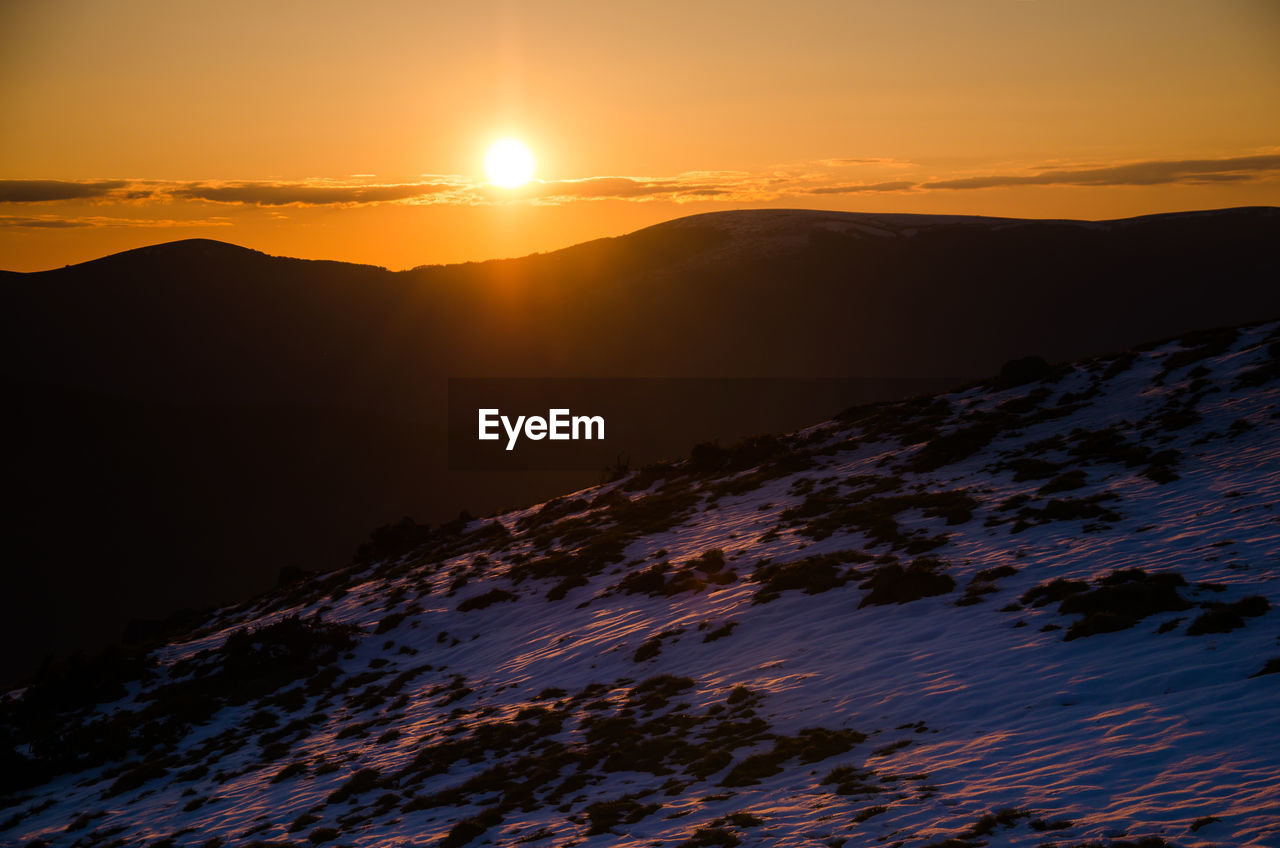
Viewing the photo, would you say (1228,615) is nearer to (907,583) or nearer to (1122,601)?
(1122,601)

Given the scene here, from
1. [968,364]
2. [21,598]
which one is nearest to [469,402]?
[21,598]

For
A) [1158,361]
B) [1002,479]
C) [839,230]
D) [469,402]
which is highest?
[839,230]

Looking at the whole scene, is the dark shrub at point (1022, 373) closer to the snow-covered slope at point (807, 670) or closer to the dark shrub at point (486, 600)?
the snow-covered slope at point (807, 670)

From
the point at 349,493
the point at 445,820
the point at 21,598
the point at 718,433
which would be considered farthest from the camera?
the point at 718,433

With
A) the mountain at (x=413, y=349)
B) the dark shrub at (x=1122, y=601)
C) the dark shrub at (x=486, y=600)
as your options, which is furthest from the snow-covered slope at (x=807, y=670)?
the mountain at (x=413, y=349)

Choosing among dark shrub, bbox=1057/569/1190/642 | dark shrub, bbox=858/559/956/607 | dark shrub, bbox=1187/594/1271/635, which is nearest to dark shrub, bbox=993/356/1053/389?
dark shrub, bbox=858/559/956/607

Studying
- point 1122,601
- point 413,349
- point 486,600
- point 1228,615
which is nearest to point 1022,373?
point 1122,601

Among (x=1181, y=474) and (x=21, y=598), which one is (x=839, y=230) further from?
(x=1181, y=474)
